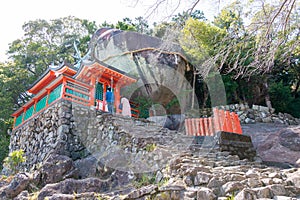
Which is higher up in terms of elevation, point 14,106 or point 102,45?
point 102,45

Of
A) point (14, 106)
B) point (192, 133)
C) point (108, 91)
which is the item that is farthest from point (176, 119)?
point (14, 106)

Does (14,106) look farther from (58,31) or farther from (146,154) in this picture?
(146,154)

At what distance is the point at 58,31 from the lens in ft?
70.1

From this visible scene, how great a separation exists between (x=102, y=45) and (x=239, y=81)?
352 inches

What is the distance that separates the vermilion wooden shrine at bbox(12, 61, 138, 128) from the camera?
358 inches

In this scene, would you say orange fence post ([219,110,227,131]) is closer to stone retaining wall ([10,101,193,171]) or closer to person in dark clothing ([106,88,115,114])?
stone retaining wall ([10,101,193,171])

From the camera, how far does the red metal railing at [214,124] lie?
677 cm

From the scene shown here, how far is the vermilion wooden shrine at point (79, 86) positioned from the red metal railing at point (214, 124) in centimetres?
387

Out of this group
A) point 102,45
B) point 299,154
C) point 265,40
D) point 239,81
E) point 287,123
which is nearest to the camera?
point 265,40

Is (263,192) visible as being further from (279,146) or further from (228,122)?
(279,146)

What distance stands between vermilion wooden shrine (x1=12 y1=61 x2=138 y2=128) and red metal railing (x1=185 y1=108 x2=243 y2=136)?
12.7 feet

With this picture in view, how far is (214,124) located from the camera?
6871 millimetres

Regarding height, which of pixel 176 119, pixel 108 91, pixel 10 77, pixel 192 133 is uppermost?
pixel 10 77

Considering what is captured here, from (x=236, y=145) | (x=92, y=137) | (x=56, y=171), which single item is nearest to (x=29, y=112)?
(x=92, y=137)
